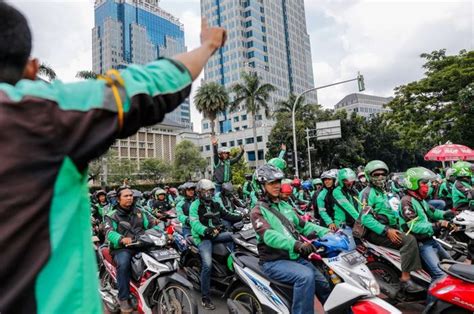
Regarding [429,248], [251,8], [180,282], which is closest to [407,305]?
[429,248]

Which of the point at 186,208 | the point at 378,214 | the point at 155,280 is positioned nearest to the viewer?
the point at 155,280

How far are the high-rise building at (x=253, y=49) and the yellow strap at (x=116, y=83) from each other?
8045 cm

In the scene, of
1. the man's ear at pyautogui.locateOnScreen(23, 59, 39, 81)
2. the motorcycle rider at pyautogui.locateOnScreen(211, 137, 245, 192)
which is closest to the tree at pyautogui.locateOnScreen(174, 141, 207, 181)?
Result: the motorcycle rider at pyautogui.locateOnScreen(211, 137, 245, 192)

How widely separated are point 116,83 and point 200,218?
516cm

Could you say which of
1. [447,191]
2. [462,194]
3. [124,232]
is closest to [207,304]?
[124,232]

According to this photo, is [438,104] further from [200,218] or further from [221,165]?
[200,218]

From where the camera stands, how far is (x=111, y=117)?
1.10 meters

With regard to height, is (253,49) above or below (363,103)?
above

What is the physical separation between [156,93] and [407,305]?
5.50 meters

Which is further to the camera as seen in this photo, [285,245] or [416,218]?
[416,218]

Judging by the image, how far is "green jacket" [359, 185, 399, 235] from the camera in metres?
5.14

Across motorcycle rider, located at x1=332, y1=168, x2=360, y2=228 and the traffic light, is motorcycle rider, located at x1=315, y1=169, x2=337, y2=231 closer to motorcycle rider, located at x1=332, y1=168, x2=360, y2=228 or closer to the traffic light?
motorcycle rider, located at x1=332, y1=168, x2=360, y2=228

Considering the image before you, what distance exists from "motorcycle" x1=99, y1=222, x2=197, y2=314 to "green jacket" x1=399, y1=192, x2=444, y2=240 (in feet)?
9.94

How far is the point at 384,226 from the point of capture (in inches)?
202
